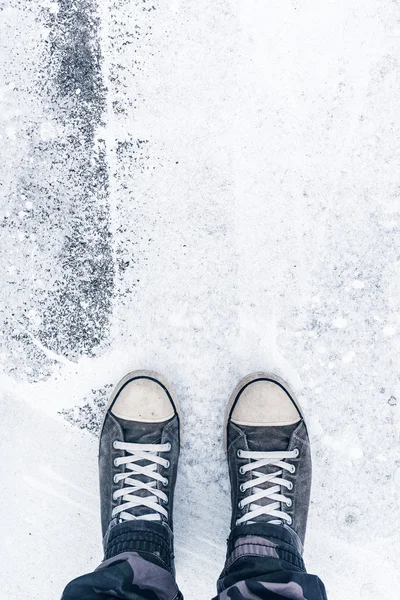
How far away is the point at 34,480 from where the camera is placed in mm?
1080

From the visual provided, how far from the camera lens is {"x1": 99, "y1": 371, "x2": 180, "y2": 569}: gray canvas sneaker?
1.01m

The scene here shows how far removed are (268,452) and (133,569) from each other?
0.33m

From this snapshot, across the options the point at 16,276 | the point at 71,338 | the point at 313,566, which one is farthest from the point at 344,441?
the point at 16,276

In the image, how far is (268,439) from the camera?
1029 mm

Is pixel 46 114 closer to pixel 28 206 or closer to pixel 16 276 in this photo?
pixel 28 206

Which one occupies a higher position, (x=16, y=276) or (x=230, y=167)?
(x=230, y=167)

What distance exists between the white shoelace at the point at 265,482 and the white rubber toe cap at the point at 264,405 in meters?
0.06

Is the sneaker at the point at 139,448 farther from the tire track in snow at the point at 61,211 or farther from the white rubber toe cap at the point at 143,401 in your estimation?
the tire track in snow at the point at 61,211

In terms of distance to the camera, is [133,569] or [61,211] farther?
[61,211]

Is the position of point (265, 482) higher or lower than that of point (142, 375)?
lower

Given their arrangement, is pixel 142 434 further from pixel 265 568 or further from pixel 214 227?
pixel 214 227

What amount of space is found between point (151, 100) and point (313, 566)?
1011 mm

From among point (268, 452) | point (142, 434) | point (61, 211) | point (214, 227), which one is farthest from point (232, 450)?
point (61, 211)

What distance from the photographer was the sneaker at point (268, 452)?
3.32ft
